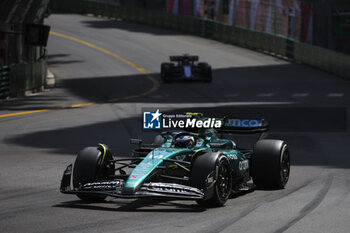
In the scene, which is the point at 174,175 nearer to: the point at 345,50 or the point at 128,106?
the point at 128,106

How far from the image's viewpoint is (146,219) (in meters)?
10.8

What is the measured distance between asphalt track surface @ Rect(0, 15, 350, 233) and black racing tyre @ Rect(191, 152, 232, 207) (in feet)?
0.69

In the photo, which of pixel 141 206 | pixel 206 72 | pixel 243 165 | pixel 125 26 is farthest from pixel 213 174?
pixel 125 26

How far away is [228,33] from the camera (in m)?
59.7

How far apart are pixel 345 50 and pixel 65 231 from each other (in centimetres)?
5000

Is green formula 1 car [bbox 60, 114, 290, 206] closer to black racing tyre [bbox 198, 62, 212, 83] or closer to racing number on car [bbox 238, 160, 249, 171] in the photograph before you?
racing number on car [bbox 238, 160, 249, 171]

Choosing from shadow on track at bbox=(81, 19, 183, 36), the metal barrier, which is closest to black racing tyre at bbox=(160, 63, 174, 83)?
the metal barrier

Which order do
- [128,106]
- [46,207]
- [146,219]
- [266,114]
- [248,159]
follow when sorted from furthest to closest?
[128,106], [266,114], [248,159], [46,207], [146,219]

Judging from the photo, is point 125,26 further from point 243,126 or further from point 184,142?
point 184,142

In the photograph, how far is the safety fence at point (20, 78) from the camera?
33.2 m

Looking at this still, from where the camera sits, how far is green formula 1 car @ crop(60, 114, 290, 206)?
11.5m

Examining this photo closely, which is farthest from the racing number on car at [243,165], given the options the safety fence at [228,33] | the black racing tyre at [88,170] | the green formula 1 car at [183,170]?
the safety fence at [228,33]

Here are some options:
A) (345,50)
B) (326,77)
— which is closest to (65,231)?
(326,77)

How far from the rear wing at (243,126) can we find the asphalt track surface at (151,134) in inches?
45.8
